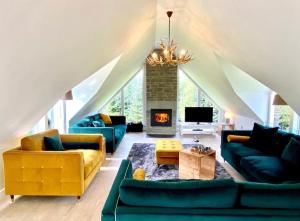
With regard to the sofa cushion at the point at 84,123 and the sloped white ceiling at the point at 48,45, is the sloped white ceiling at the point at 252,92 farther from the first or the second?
the sofa cushion at the point at 84,123

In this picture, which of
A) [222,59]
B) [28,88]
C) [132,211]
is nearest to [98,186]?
[28,88]

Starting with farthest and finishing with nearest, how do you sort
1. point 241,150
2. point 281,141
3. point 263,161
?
point 241,150 → point 281,141 → point 263,161

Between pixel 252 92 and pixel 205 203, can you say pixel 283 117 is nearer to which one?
pixel 252 92

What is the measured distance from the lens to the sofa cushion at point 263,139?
468cm

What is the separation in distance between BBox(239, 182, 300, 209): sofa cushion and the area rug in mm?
2682

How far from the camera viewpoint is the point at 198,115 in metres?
8.50

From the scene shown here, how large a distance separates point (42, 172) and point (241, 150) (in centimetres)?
364

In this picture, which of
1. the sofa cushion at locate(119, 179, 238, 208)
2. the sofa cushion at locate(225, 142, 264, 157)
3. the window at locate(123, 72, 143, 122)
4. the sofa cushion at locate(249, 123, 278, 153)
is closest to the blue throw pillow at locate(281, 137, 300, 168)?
the sofa cushion at locate(225, 142, 264, 157)

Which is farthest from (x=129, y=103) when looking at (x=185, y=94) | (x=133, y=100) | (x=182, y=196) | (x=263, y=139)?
(x=182, y=196)

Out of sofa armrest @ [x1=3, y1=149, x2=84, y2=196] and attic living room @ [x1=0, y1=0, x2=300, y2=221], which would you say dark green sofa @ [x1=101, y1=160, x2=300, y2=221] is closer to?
attic living room @ [x1=0, y1=0, x2=300, y2=221]

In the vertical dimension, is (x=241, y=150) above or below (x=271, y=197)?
below

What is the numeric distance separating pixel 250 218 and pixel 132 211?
919 mm

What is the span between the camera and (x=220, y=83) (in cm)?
685

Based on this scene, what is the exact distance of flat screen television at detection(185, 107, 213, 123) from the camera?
8461 mm
